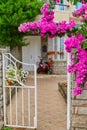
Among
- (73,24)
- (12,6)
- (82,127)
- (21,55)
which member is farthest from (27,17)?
(73,24)

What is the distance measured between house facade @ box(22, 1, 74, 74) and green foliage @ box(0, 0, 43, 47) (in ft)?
7.82

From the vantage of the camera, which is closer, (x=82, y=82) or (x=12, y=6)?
(x=82, y=82)

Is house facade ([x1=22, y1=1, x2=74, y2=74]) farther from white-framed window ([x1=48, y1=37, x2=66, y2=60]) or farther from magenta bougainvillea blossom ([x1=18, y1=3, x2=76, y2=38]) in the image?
magenta bougainvillea blossom ([x1=18, y1=3, x2=76, y2=38])

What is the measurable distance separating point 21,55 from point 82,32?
1932cm

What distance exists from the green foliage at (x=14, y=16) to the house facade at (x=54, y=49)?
93.8 inches

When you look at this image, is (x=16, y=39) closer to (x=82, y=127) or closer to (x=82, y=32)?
(x=82, y=127)

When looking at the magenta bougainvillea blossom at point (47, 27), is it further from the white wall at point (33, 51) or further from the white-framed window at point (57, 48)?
the white wall at point (33, 51)

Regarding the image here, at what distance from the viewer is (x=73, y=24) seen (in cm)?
390

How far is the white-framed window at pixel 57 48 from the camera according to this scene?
72.0 feet

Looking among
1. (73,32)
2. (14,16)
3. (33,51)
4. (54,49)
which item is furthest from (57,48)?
(73,32)

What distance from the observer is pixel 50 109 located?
32.8ft

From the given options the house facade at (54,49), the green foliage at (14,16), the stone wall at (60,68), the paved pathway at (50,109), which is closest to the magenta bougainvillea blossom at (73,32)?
the paved pathway at (50,109)

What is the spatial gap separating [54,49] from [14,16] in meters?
5.51

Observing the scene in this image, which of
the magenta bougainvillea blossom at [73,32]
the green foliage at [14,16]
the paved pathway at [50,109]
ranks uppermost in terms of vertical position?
the green foliage at [14,16]
